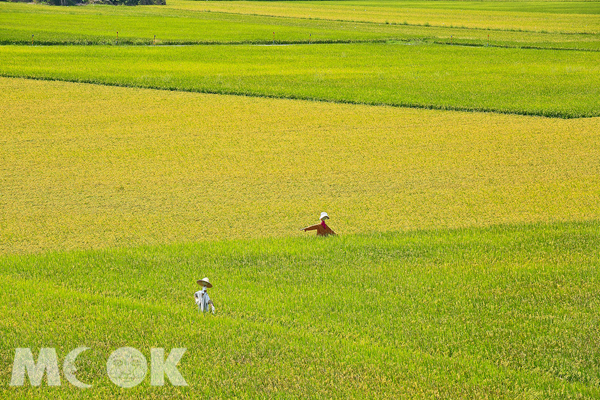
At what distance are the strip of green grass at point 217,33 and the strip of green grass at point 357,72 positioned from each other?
6.32m

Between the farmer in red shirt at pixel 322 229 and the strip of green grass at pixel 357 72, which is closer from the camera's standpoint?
the farmer in red shirt at pixel 322 229

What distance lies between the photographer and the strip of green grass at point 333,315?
22.0 ft

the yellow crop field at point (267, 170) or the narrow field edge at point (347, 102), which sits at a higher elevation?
the narrow field edge at point (347, 102)

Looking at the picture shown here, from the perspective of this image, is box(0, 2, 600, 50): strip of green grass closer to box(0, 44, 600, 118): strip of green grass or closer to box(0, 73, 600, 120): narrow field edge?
box(0, 44, 600, 118): strip of green grass

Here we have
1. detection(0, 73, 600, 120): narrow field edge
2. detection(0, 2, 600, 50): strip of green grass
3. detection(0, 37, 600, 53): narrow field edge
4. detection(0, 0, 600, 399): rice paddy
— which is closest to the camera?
detection(0, 0, 600, 399): rice paddy

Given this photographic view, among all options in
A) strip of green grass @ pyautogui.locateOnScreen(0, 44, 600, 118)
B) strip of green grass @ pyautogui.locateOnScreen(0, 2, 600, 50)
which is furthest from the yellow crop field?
strip of green grass @ pyautogui.locateOnScreen(0, 2, 600, 50)

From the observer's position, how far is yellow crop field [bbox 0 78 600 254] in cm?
1288

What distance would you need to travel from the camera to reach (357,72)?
37.7 meters

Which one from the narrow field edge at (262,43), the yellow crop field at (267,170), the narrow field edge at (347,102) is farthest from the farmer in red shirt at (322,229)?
the narrow field edge at (262,43)

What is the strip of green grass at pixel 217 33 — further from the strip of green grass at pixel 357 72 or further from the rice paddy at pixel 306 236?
the rice paddy at pixel 306 236

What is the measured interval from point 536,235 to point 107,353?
292 inches

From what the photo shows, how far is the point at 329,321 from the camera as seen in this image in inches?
319

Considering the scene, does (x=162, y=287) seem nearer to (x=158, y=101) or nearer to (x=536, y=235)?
(x=536, y=235)

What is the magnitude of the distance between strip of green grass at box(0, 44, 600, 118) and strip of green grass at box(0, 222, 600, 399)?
17.4 metres
